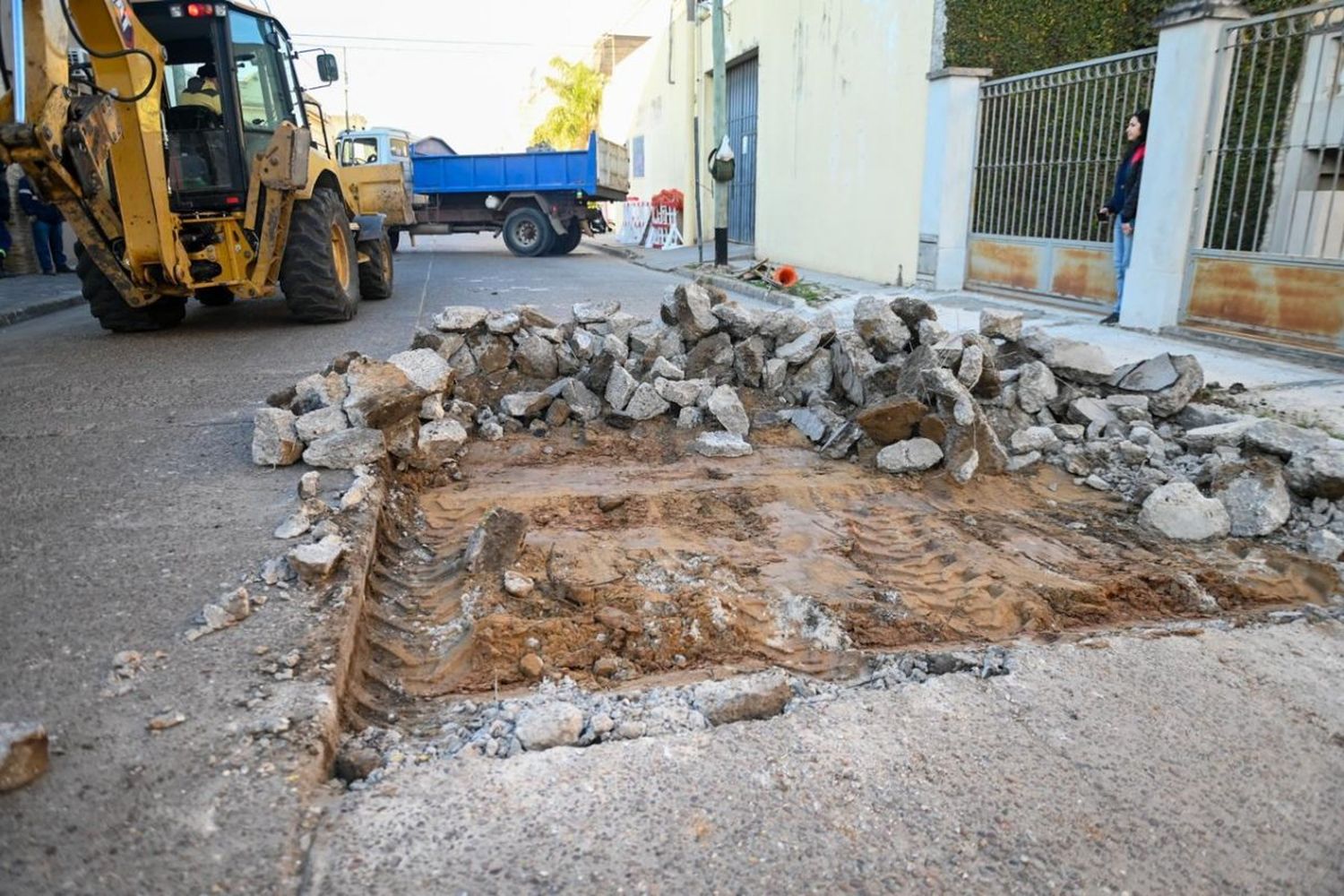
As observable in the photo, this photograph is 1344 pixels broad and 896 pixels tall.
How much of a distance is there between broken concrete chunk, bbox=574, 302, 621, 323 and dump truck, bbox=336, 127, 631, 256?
478 inches

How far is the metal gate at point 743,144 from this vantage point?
18.5 meters

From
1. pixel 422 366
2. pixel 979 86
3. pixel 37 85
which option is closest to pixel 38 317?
pixel 37 85

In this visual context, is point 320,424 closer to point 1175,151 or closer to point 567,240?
point 1175,151

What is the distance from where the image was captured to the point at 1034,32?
35.4 feet

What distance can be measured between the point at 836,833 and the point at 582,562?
1881mm

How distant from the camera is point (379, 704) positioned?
286 centimetres

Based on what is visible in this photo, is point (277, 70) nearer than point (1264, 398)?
No

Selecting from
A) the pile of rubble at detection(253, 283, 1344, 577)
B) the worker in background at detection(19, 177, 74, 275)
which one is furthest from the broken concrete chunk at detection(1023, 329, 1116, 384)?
the worker in background at detection(19, 177, 74, 275)

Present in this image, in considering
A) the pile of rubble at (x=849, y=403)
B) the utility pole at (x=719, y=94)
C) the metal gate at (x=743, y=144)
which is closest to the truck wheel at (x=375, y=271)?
the pile of rubble at (x=849, y=403)

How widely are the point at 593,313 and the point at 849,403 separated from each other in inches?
80.5

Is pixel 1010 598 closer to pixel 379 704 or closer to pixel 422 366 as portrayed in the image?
pixel 379 704

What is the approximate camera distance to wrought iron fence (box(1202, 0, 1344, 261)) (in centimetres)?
704

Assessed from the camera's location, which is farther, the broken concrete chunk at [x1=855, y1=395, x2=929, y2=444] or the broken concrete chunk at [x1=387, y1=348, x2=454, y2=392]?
the broken concrete chunk at [x1=387, y1=348, x2=454, y2=392]

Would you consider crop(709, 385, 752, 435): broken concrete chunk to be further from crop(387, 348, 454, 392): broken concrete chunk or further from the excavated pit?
crop(387, 348, 454, 392): broken concrete chunk
